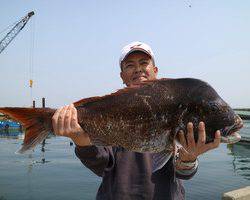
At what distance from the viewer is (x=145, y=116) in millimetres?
3955

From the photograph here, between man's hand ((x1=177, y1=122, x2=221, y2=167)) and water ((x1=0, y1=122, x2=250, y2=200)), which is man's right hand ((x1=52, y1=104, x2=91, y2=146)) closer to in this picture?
man's hand ((x1=177, y1=122, x2=221, y2=167))

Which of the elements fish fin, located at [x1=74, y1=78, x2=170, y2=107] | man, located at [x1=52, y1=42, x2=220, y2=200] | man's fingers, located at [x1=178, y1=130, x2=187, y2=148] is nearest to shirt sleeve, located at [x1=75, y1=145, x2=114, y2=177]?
man, located at [x1=52, y1=42, x2=220, y2=200]

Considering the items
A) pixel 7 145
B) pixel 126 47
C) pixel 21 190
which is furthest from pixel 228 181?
pixel 7 145

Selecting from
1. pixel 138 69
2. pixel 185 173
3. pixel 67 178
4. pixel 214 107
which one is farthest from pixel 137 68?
pixel 67 178

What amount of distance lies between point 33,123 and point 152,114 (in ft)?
4.21

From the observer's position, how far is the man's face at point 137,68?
480 cm

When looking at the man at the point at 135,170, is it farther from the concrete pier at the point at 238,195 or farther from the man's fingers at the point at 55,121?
the concrete pier at the point at 238,195

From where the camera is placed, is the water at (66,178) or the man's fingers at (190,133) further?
the water at (66,178)

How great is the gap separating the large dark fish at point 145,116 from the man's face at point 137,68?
2.65 feet

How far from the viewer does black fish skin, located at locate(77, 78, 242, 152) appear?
3873 mm

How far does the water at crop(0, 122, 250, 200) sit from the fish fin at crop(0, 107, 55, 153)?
18.7 meters

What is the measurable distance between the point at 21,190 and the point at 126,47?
20982mm

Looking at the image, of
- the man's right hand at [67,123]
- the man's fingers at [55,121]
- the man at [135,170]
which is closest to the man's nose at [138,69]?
the man at [135,170]

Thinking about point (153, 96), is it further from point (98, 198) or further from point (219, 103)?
point (98, 198)
